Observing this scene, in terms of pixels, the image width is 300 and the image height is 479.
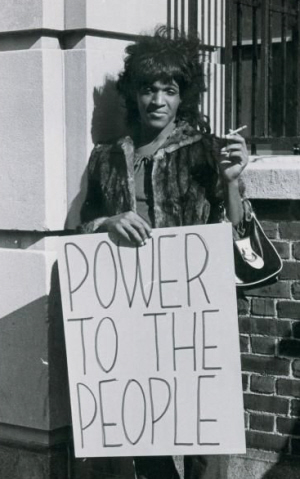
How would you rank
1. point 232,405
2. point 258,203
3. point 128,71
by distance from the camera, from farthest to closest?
point 258,203 → point 128,71 → point 232,405

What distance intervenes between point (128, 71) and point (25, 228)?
0.92 m

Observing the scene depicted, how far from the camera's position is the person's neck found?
4344 millimetres

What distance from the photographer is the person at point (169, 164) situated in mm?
4270

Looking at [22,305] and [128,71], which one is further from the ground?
[128,71]

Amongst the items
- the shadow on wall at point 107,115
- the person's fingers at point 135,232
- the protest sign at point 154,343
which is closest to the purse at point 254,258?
the protest sign at point 154,343

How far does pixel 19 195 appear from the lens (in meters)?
4.87

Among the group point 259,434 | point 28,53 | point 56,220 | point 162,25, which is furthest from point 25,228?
point 259,434

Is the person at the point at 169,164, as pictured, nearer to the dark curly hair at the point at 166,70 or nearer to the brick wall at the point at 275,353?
the dark curly hair at the point at 166,70

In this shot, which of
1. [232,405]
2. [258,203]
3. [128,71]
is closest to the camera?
[232,405]

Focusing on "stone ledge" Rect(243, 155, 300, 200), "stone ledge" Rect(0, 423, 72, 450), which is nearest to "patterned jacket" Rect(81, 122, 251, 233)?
"stone ledge" Rect(243, 155, 300, 200)

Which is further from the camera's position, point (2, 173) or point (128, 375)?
point (2, 173)

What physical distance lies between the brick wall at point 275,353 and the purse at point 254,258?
0.32ft

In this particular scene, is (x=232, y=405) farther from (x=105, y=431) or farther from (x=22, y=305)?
(x=22, y=305)

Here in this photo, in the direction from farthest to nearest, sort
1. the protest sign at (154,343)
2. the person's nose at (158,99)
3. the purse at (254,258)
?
the purse at (254,258)
the person's nose at (158,99)
the protest sign at (154,343)
